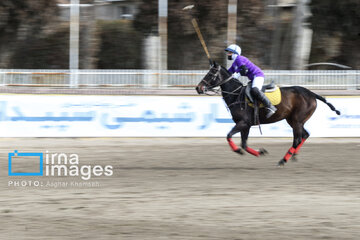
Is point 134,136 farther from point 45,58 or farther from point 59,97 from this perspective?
point 45,58

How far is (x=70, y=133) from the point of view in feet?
61.9

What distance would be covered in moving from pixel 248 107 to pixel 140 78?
489 inches

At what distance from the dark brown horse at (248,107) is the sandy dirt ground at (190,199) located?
488 mm

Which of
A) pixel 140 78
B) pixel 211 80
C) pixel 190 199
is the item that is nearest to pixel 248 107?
pixel 211 80

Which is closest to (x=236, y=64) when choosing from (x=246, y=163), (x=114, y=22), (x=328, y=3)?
(x=246, y=163)

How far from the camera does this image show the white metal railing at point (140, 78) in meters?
25.7

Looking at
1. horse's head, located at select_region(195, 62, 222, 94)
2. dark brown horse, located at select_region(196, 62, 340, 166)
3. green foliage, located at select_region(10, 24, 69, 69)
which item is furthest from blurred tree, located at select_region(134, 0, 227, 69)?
horse's head, located at select_region(195, 62, 222, 94)

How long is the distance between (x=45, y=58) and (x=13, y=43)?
7.17 feet

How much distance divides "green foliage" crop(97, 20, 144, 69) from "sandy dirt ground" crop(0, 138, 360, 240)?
2683 centimetres

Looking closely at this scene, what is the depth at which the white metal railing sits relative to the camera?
25656mm

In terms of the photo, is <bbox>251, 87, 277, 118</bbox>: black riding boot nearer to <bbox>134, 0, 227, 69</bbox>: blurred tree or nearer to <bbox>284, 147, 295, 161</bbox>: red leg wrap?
<bbox>284, 147, 295, 161</bbox>: red leg wrap

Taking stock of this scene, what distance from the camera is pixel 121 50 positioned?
42.6 metres

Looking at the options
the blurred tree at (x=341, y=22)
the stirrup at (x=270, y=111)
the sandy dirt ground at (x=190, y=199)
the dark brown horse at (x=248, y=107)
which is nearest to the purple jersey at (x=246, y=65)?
the dark brown horse at (x=248, y=107)

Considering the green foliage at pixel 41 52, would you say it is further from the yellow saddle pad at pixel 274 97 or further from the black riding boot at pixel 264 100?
the black riding boot at pixel 264 100
